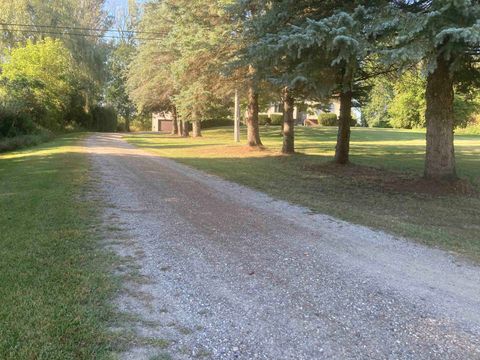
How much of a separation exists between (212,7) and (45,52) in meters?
17.9

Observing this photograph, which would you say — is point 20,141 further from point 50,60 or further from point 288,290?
point 288,290

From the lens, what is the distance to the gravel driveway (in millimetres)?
3217

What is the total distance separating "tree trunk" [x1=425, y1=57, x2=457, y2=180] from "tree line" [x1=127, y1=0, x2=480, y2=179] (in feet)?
0.07

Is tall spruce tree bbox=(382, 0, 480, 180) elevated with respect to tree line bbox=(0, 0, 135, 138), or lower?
lower

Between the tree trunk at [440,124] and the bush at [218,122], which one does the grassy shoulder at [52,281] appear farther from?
the bush at [218,122]

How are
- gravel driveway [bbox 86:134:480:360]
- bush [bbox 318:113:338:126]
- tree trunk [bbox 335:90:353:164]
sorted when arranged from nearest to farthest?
gravel driveway [bbox 86:134:480:360]
tree trunk [bbox 335:90:353:164]
bush [bbox 318:113:338:126]

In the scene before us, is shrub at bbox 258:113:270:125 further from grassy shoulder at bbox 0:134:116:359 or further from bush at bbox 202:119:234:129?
grassy shoulder at bbox 0:134:116:359

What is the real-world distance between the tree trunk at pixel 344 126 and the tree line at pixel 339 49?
1.4 inches

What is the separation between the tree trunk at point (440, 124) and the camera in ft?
33.8

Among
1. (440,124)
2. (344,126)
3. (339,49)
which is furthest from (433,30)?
(344,126)

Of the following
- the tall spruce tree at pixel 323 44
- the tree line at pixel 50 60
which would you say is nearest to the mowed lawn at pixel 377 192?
the tall spruce tree at pixel 323 44

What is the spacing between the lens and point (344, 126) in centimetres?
1489

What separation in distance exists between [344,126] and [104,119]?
36.7 metres

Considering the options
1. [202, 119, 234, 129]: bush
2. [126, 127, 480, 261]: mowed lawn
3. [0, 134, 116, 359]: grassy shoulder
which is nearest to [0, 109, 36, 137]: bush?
[126, 127, 480, 261]: mowed lawn
